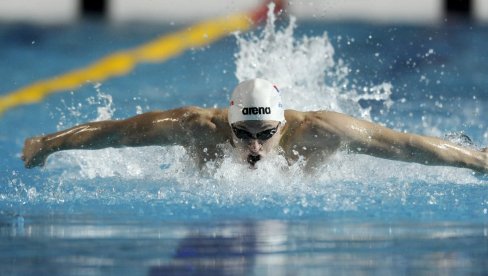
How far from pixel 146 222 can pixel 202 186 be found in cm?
63

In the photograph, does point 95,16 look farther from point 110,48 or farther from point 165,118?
point 165,118

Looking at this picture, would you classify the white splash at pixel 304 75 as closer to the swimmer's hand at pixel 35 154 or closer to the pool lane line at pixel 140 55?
the pool lane line at pixel 140 55

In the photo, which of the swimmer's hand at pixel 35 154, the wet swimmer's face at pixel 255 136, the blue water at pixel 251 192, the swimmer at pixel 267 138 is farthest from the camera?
the swimmer's hand at pixel 35 154

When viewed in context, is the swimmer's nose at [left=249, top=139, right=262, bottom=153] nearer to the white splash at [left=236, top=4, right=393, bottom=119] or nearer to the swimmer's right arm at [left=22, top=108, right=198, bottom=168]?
the swimmer's right arm at [left=22, top=108, right=198, bottom=168]

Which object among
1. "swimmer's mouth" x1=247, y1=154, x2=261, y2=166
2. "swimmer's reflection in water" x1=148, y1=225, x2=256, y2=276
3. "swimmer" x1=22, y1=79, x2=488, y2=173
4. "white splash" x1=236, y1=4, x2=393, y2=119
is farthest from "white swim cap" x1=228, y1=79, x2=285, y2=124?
"white splash" x1=236, y1=4, x2=393, y2=119

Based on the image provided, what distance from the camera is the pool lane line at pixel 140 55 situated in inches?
300

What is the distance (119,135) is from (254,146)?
22.2 inches

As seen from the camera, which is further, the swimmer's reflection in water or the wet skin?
the wet skin

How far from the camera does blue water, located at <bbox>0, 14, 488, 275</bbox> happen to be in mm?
3074

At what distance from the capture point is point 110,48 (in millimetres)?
8812

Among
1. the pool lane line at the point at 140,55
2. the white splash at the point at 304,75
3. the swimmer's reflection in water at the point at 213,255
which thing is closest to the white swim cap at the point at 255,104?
the swimmer's reflection in water at the point at 213,255

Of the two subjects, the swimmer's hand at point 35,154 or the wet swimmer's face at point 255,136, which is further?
the swimmer's hand at point 35,154

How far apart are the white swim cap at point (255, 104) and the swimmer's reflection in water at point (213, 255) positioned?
0.73 metres

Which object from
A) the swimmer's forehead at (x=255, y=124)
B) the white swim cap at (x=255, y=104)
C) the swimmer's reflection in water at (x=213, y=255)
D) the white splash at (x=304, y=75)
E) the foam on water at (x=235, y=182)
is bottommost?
the swimmer's reflection in water at (x=213, y=255)
